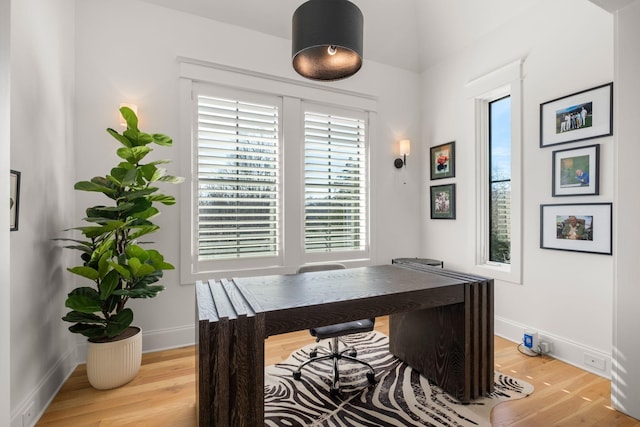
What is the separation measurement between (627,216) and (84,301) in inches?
139

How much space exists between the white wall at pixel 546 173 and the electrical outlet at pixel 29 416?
380cm

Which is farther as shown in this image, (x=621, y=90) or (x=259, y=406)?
(x=621, y=90)

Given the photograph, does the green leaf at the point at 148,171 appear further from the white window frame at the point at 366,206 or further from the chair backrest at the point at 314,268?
the white window frame at the point at 366,206

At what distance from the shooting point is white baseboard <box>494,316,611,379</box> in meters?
2.36

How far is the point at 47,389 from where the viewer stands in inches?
81.0

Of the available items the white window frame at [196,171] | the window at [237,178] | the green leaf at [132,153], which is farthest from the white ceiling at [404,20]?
the green leaf at [132,153]

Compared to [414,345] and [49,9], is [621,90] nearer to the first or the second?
[414,345]

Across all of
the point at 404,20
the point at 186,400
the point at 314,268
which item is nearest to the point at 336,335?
the point at 314,268

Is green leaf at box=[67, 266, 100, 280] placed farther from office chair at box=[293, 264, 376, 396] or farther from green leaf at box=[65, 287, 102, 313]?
office chair at box=[293, 264, 376, 396]

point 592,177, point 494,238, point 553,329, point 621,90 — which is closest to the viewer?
point 621,90

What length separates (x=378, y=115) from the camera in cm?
395

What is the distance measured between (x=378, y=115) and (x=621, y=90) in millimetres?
2363

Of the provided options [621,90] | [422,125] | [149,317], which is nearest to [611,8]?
[621,90]

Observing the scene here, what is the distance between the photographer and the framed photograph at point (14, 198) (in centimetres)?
169
